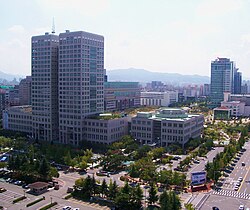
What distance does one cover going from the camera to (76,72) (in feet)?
185

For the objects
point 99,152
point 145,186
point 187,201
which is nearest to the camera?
point 187,201

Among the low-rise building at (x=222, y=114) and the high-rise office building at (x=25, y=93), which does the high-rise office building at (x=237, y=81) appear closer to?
the low-rise building at (x=222, y=114)

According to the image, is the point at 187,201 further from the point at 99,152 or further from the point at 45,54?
the point at 45,54

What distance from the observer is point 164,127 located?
56.5 metres

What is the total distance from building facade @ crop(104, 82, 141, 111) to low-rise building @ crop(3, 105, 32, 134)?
4027cm

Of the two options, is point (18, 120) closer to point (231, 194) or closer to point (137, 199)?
point (137, 199)

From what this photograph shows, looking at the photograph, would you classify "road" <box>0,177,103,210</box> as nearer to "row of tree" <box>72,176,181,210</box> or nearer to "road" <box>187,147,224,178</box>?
"row of tree" <box>72,176,181,210</box>

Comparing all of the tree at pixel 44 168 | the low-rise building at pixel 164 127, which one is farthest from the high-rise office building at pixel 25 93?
the tree at pixel 44 168

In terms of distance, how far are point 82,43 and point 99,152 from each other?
63.2ft

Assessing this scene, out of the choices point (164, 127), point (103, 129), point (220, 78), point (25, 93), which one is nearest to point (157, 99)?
point (220, 78)

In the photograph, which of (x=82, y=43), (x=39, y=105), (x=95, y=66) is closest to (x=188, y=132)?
(x=95, y=66)

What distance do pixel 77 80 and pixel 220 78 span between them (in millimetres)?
85148

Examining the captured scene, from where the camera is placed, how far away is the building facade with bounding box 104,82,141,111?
108644 mm

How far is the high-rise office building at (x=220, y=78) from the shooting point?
125938 millimetres
